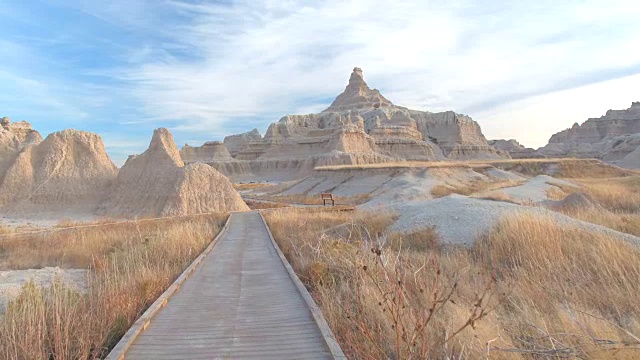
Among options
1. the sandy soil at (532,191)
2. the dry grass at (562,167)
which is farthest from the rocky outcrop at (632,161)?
the sandy soil at (532,191)

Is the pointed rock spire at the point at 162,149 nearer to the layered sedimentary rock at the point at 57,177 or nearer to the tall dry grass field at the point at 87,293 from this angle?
the layered sedimentary rock at the point at 57,177

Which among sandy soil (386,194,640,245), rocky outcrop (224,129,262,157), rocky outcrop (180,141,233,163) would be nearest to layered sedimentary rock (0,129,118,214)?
sandy soil (386,194,640,245)

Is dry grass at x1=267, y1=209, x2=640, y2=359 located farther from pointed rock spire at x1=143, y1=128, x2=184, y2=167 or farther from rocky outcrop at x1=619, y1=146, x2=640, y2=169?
rocky outcrop at x1=619, y1=146, x2=640, y2=169

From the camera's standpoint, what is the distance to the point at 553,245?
8.77 metres

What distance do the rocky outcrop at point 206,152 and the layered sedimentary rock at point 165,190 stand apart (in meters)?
103

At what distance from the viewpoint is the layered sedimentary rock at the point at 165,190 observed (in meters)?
27.6

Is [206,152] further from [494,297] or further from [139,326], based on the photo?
[139,326]

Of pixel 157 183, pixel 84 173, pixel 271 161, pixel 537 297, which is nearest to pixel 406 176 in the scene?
pixel 157 183

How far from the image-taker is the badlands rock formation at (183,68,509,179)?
102 meters

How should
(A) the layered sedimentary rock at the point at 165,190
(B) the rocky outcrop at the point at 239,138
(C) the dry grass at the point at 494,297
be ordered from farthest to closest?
1. (B) the rocky outcrop at the point at 239,138
2. (A) the layered sedimentary rock at the point at 165,190
3. (C) the dry grass at the point at 494,297

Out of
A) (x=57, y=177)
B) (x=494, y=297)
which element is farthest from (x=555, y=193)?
(x=57, y=177)

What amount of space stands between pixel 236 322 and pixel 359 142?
98639mm

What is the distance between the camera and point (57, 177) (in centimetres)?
3030

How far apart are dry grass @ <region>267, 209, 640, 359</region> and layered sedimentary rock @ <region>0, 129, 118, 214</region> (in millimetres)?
23871
